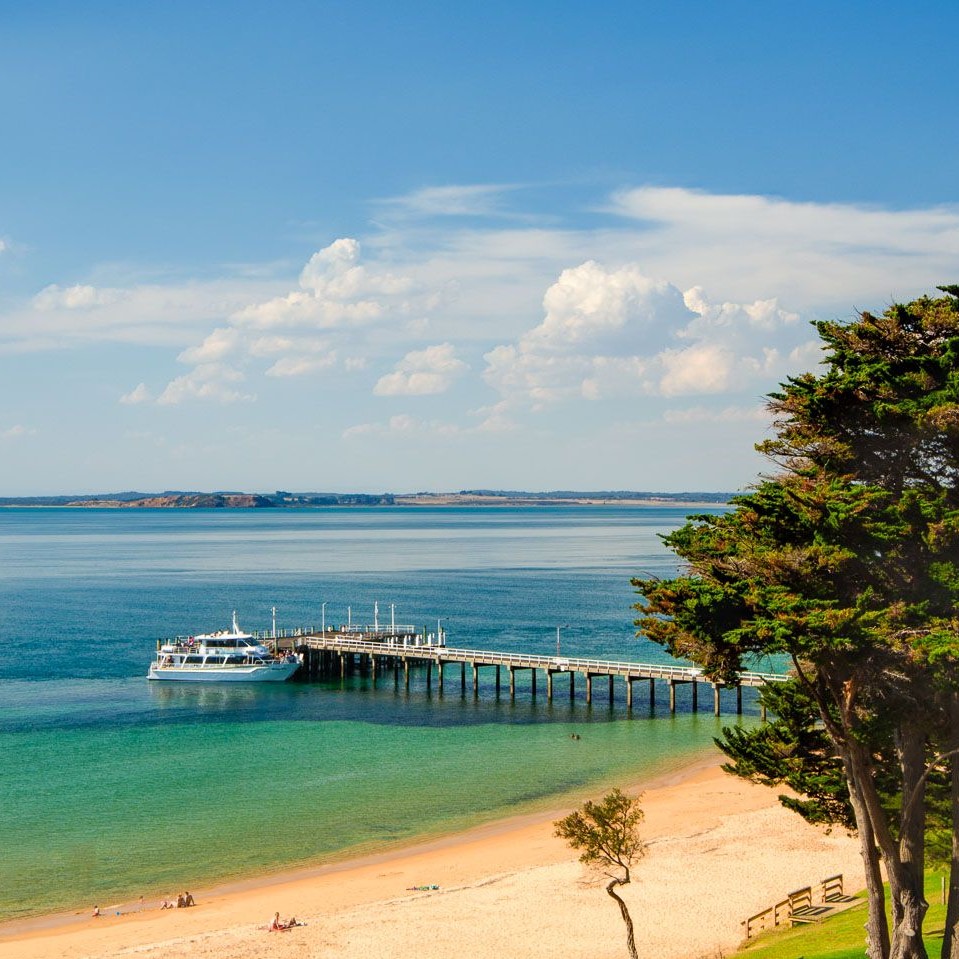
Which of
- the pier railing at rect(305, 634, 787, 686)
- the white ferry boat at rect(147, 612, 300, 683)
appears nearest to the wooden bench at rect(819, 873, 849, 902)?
the pier railing at rect(305, 634, 787, 686)

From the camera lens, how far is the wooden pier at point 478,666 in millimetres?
71938

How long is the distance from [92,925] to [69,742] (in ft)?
92.6

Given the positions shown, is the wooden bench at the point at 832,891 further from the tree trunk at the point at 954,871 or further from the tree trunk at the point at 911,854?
the tree trunk at the point at 954,871

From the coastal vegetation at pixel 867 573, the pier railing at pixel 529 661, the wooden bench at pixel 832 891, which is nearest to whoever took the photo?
the coastal vegetation at pixel 867 573

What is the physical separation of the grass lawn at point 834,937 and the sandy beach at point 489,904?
6.36 ft

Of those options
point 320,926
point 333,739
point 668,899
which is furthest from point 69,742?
point 668,899

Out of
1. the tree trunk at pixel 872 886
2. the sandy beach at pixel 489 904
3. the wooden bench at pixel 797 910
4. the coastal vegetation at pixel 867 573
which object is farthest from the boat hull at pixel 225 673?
the tree trunk at pixel 872 886

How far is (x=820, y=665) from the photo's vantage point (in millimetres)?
20500

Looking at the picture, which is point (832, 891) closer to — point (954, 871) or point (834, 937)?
point (834, 937)

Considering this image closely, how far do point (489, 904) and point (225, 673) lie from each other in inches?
2013

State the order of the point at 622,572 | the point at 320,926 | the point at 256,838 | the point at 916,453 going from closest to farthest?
the point at 916,453 → the point at 320,926 → the point at 256,838 → the point at 622,572

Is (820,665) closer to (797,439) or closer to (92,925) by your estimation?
(797,439)

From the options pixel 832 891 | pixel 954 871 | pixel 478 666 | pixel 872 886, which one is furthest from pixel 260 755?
pixel 954 871

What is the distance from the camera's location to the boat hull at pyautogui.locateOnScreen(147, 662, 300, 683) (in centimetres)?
8412
